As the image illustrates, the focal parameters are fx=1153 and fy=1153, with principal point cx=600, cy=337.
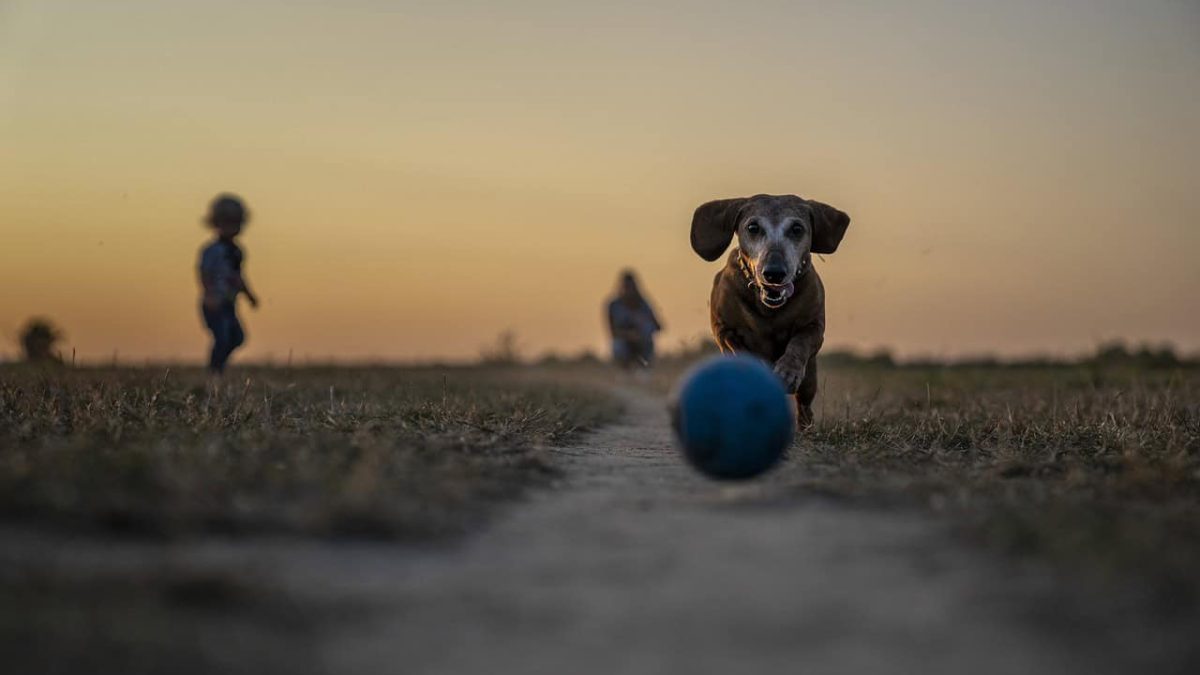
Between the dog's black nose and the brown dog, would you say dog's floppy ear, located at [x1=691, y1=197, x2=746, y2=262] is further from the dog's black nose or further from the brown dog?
the dog's black nose

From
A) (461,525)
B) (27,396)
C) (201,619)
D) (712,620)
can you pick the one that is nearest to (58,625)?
(201,619)

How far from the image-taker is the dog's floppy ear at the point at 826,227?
342 inches

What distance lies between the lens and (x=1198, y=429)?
26.8 feet

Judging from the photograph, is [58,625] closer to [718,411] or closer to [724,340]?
[718,411]

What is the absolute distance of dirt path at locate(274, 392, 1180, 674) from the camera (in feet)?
10.00

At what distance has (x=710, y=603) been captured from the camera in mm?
3408

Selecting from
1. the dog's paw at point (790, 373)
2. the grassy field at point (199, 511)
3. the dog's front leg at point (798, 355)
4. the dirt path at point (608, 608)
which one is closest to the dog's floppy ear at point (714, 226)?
the dog's front leg at point (798, 355)

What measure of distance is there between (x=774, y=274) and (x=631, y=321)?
1544 cm

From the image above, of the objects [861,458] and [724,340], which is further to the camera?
[724,340]

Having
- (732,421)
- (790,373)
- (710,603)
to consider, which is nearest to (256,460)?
(732,421)

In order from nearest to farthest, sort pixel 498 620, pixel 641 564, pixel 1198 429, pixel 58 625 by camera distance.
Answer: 1. pixel 58 625
2. pixel 498 620
3. pixel 641 564
4. pixel 1198 429

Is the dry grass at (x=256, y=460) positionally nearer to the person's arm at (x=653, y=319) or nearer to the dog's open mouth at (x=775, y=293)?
the dog's open mouth at (x=775, y=293)

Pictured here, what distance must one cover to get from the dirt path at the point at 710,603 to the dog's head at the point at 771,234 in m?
3.61

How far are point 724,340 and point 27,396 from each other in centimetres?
508
